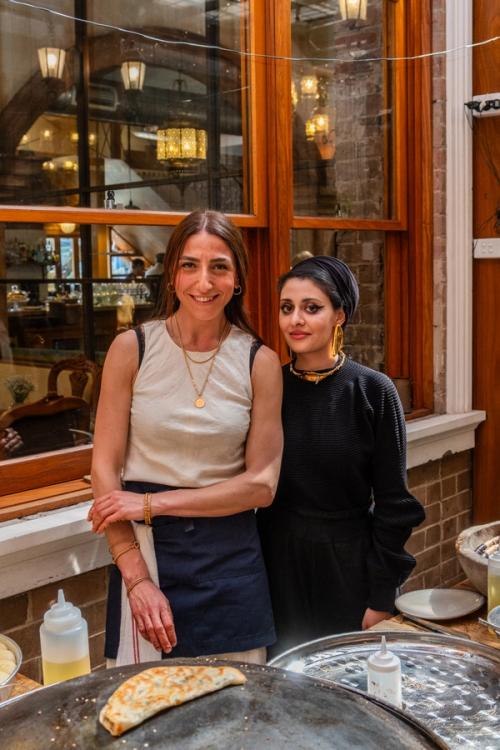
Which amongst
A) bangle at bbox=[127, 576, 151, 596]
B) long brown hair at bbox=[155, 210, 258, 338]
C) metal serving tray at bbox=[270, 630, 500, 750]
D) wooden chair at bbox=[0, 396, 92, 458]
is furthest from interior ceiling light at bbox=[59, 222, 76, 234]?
metal serving tray at bbox=[270, 630, 500, 750]

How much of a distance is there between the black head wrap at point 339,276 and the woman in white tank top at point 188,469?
0.76ft

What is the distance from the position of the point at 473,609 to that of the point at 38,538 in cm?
108

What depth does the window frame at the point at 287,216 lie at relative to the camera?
2586mm

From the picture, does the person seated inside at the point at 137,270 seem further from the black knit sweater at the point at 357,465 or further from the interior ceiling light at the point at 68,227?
the black knit sweater at the point at 357,465

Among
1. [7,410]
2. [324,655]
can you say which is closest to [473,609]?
[324,655]

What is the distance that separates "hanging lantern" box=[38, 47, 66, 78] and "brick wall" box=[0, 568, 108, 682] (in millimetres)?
1449

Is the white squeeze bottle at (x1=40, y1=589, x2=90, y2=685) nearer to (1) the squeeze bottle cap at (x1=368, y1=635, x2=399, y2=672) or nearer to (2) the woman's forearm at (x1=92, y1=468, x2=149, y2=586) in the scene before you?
(2) the woman's forearm at (x1=92, y1=468, x2=149, y2=586)

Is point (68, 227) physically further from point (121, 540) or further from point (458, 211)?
point (458, 211)

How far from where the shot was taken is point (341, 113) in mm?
3615

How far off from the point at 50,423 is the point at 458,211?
7.16 feet

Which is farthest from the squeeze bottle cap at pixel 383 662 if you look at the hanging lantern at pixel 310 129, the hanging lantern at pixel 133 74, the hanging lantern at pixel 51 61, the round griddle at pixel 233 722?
the hanging lantern at pixel 310 129

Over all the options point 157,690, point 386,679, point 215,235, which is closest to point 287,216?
point 215,235

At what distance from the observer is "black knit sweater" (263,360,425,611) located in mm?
1963

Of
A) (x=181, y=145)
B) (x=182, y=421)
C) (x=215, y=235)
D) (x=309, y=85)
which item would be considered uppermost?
(x=309, y=85)
